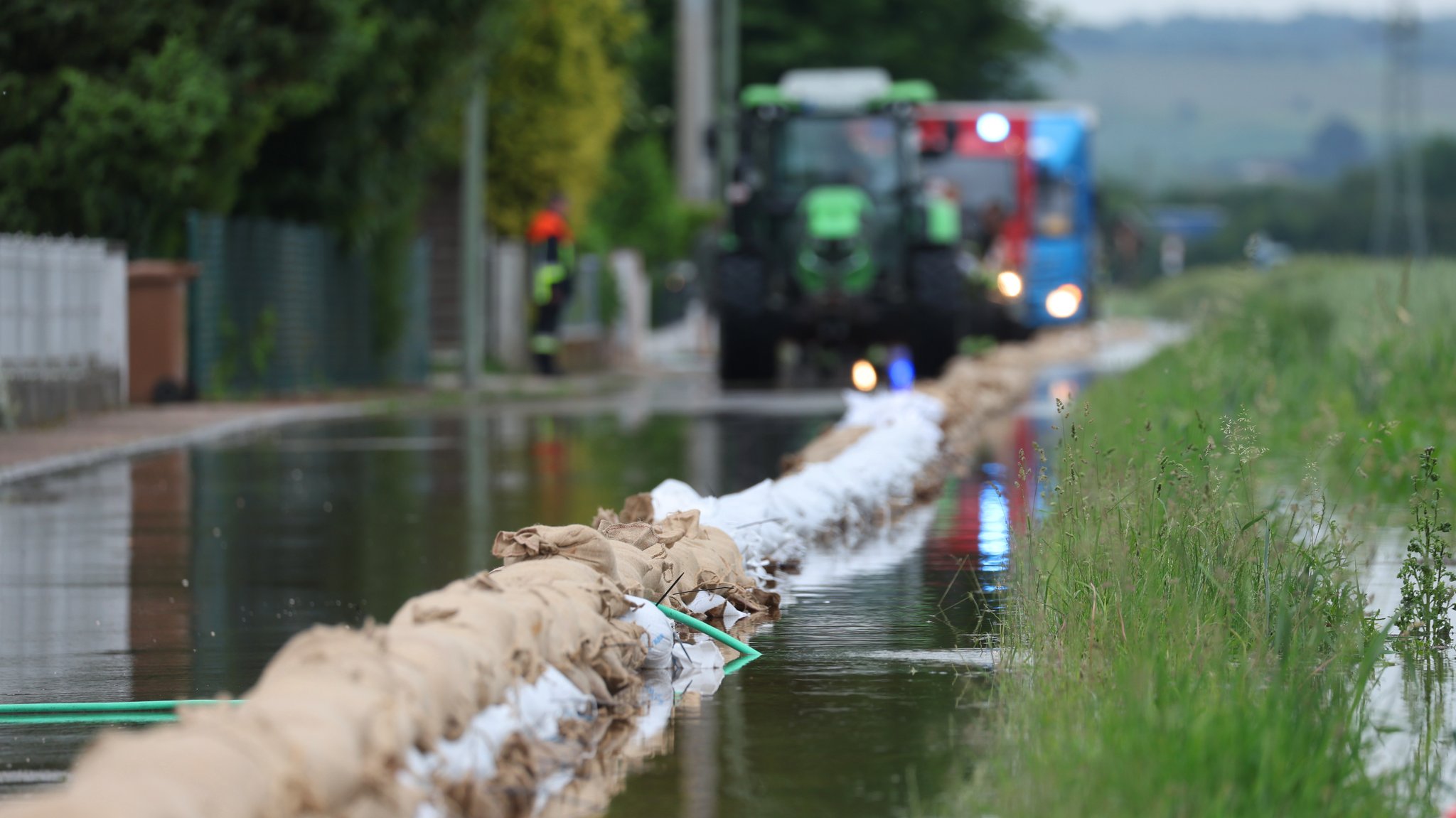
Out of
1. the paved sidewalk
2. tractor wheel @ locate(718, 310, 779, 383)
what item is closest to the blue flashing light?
tractor wheel @ locate(718, 310, 779, 383)

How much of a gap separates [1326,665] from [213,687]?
3.40 metres

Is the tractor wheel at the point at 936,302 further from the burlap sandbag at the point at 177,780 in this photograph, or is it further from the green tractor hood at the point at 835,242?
the burlap sandbag at the point at 177,780

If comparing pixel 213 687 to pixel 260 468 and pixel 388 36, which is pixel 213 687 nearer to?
pixel 260 468

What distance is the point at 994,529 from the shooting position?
13172mm

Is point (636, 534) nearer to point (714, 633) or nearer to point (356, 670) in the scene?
point (714, 633)

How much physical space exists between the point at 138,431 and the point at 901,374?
518 inches

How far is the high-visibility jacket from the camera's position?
112 feet

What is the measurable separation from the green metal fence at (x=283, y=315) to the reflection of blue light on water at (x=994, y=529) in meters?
13.1

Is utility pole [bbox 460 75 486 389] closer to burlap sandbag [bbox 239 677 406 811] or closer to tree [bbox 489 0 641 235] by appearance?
tree [bbox 489 0 641 235]

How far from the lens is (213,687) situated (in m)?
8.43

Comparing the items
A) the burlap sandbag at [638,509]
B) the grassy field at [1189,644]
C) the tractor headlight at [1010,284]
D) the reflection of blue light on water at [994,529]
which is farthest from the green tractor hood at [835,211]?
the burlap sandbag at [638,509]

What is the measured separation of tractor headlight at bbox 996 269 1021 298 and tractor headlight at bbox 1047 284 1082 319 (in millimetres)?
1411

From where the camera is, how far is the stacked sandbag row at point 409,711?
4945mm

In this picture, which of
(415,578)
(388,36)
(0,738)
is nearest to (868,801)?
(0,738)
